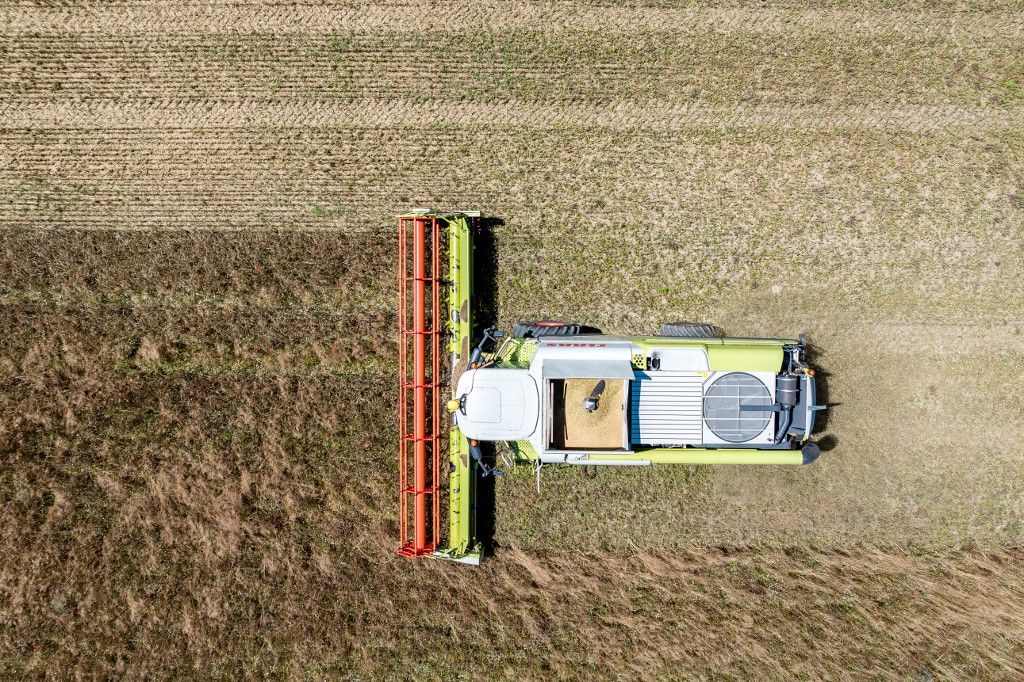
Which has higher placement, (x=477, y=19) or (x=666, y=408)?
(x=477, y=19)

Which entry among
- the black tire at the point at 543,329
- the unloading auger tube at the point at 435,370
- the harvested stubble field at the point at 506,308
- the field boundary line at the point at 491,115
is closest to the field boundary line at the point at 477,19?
the harvested stubble field at the point at 506,308

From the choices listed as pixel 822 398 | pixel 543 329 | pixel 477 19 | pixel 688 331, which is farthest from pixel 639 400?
Answer: pixel 477 19

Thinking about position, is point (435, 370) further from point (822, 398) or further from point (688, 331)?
point (822, 398)

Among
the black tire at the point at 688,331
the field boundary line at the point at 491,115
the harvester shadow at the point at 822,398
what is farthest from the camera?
the field boundary line at the point at 491,115

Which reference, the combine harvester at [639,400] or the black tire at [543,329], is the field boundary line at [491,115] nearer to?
the black tire at [543,329]

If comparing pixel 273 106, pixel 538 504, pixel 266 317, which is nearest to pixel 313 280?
pixel 266 317

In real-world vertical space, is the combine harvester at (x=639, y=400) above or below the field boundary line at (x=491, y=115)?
below

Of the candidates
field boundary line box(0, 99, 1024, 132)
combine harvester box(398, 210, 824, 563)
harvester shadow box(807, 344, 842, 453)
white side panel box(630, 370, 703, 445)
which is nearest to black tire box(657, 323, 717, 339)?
combine harvester box(398, 210, 824, 563)
